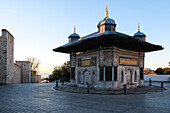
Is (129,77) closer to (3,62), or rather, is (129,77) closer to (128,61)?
(128,61)

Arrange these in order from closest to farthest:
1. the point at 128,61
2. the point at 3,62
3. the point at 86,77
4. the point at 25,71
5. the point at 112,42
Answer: the point at 112,42, the point at 128,61, the point at 86,77, the point at 3,62, the point at 25,71

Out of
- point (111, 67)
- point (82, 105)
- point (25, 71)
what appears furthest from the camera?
point (25, 71)

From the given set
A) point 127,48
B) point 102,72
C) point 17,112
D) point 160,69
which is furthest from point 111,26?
point 160,69

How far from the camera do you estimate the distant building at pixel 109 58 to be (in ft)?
53.0

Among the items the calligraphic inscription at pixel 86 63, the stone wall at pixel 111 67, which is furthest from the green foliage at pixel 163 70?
the calligraphic inscription at pixel 86 63

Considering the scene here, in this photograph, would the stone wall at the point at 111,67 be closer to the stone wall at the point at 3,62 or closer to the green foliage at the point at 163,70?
the stone wall at the point at 3,62

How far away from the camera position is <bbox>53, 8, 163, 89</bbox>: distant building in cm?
1615

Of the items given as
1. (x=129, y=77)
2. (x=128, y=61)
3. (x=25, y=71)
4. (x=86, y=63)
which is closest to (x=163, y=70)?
(x=129, y=77)

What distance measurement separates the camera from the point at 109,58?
1648 cm

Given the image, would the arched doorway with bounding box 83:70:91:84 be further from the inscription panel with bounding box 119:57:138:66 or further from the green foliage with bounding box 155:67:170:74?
the green foliage with bounding box 155:67:170:74

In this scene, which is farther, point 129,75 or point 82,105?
point 129,75

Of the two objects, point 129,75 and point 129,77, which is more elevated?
point 129,75

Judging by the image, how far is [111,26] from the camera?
19281mm

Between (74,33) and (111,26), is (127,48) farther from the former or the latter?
(74,33)
